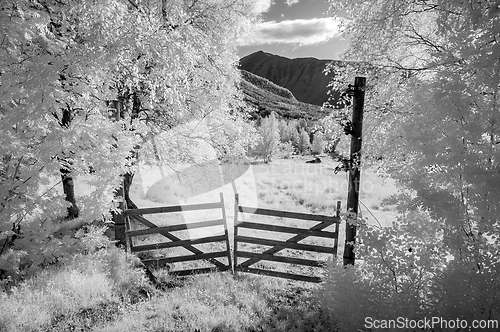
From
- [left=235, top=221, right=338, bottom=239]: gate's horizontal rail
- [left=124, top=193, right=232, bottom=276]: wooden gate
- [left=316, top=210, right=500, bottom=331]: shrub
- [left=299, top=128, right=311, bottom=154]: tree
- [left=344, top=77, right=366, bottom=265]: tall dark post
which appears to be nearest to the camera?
[left=316, top=210, right=500, bottom=331]: shrub

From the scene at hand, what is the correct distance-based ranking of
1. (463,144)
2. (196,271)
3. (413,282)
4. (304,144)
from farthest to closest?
(304,144), (196,271), (413,282), (463,144)

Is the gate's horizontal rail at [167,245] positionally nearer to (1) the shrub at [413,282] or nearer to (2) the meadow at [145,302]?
(2) the meadow at [145,302]

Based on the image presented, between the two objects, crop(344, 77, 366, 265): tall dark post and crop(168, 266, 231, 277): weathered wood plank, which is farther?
crop(168, 266, 231, 277): weathered wood plank

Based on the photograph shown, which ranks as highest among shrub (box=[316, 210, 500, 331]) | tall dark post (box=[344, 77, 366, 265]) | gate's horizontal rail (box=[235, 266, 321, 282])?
tall dark post (box=[344, 77, 366, 265])

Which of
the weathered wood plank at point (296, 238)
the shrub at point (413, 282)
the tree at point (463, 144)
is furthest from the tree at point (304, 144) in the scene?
the shrub at point (413, 282)

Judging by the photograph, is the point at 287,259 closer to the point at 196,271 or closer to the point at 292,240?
the point at 292,240

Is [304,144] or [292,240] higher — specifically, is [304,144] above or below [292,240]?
above

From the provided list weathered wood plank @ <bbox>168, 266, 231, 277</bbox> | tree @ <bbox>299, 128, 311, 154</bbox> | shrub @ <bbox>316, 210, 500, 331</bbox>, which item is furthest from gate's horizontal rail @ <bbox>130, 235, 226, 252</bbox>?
tree @ <bbox>299, 128, 311, 154</bbox>

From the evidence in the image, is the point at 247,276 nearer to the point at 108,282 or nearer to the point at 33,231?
the point at 108,282

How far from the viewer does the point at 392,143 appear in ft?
17.2

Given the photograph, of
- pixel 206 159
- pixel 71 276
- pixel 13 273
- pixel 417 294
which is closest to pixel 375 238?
pixel 417 294

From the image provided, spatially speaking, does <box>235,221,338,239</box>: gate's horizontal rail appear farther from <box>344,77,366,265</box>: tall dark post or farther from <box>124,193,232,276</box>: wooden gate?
<box>124,193,232,276</box>: wooden gate

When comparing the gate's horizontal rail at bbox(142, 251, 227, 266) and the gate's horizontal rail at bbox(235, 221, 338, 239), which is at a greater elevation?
the gate's horizontal rail at bbox(235, 221, 338, 239)

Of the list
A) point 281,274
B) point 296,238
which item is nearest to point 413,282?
point 296,238
